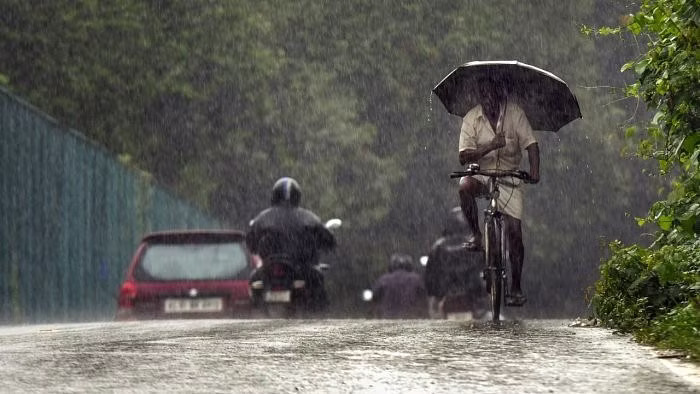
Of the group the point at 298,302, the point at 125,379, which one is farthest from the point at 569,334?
the point at 298,302

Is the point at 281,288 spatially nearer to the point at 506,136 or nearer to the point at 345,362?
the point at 506,136

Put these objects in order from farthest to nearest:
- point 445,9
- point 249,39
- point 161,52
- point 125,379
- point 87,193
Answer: point 445,9 → point 249,39 → point 161,52 → point 87,193 → point 125,379

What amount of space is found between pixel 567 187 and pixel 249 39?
7029 millimetres

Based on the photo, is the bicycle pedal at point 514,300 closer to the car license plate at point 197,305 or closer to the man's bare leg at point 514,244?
the man's bare leg at point 514,244

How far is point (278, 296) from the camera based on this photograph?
16844 millimetres

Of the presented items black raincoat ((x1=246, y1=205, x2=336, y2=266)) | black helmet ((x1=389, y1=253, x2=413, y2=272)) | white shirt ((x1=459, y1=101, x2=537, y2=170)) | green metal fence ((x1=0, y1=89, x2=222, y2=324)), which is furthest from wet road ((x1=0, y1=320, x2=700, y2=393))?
black helmet ((x1=389, y1=253, x2=413, y2=272))

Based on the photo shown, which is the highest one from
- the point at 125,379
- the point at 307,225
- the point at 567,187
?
the point at 567,187

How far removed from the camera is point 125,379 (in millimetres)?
7242

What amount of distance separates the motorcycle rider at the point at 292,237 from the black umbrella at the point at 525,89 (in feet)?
12.5

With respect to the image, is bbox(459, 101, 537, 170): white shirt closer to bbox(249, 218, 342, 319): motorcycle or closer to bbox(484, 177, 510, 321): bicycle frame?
bbox(484, 177, 510, 321): bicycle frame

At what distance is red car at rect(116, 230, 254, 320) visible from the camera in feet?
55.5

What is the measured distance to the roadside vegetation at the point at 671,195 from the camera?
974cm

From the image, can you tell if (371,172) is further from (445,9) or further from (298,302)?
(298,302)

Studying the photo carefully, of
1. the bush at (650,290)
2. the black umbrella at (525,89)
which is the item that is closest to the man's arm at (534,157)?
the black umbrella at (525,89)
